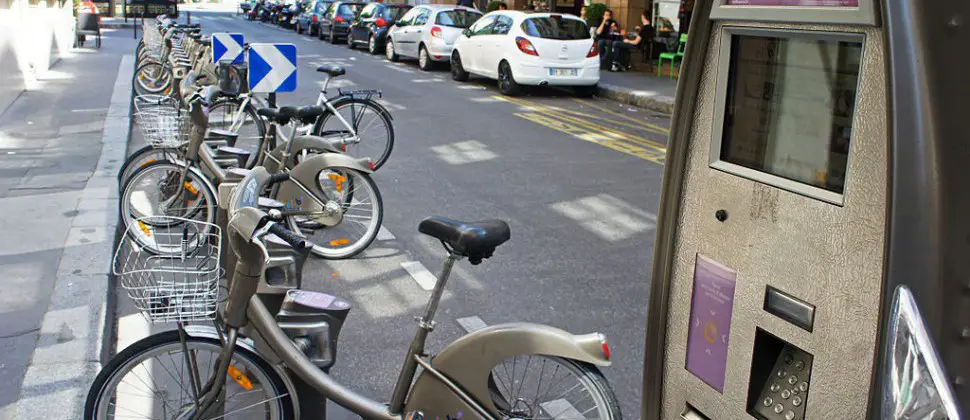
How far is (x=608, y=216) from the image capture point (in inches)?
289

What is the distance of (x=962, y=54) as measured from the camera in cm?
164

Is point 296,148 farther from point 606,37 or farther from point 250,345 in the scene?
point 606,37

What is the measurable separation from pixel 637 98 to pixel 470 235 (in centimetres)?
1309

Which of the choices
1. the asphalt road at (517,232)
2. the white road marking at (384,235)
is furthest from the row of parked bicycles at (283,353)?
the white road marking at (384,235)

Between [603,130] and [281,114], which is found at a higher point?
[281,114]

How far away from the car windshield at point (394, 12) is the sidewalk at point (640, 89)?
8364mm

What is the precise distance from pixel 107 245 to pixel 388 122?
3.56m

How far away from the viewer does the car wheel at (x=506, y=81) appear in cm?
1585

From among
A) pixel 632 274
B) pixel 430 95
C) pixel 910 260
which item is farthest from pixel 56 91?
pixel 910 260

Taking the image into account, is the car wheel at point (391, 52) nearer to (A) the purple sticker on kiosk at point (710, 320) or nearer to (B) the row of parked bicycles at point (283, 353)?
(B) the row of parked bicycles at point (283, 353)

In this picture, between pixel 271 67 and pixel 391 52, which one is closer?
pixel 271 67

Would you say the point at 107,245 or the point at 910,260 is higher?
the point at 910,260

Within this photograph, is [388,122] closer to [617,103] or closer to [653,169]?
[653,169]

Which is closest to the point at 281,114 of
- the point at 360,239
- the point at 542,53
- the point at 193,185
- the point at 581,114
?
the point at 193,185
